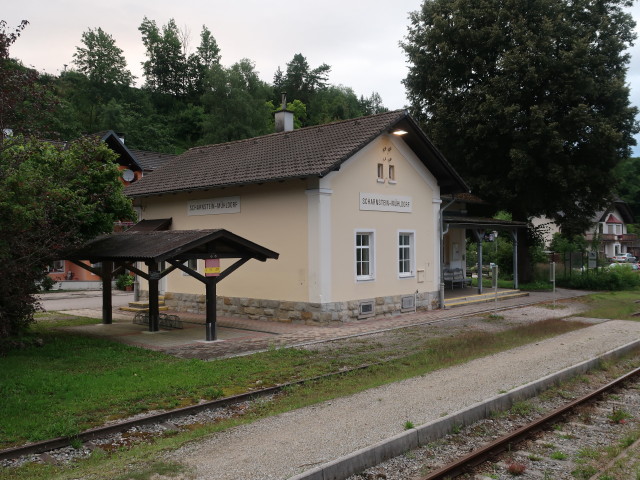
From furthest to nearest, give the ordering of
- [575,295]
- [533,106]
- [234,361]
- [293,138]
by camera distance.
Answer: [575,295]
[533,106]
[293,138]
[234,361]

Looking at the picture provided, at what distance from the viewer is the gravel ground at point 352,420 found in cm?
570

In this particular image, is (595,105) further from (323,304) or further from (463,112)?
(323,304)

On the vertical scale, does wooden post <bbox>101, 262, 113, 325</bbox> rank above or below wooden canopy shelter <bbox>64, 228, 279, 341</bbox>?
below

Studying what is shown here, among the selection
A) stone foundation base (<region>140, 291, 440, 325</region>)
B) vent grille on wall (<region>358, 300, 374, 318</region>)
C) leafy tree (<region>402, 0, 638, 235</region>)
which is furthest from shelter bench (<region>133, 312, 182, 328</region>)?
leafy tree (<region>402, 0, 638, 235</region>)

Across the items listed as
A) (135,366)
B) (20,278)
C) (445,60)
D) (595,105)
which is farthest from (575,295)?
(20,278)

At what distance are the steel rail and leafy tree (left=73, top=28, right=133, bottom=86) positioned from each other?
59.8 meters

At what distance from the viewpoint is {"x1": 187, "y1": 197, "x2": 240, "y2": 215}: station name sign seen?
1831 cm

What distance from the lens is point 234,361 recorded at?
1108 centimetres

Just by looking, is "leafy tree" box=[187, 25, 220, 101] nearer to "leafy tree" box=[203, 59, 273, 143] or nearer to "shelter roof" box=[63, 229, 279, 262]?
"leafy tree" box=[203, 59, 273, 143]

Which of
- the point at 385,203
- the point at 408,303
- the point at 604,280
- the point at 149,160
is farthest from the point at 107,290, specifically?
the point at 149,160

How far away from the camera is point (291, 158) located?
1744cm

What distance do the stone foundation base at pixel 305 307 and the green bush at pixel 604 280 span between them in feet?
43.4

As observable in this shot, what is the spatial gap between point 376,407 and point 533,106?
19.9 meters

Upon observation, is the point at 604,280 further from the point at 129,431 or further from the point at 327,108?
the point at 327,108
